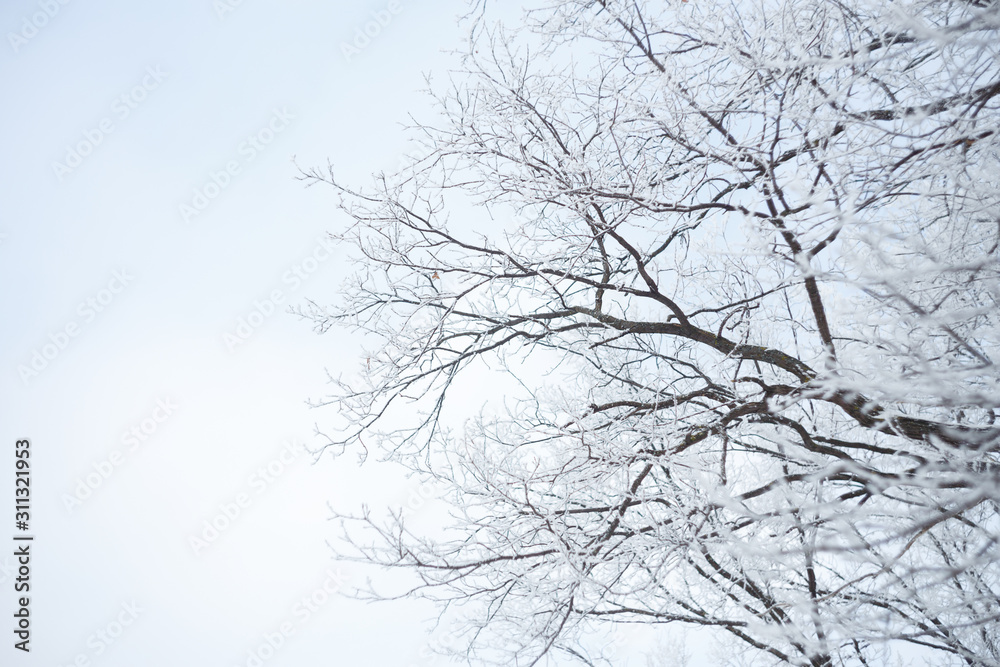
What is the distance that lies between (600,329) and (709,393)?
0.76 metres

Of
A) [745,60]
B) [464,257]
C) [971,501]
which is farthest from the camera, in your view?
[464,257]

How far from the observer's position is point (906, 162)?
2.39 meters

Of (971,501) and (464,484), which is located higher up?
(971,501)

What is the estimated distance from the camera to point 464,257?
137 inches

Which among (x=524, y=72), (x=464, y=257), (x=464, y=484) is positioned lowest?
(x=464, y=484)

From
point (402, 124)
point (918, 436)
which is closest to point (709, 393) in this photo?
point (918, 436)

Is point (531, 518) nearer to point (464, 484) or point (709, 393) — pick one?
point (464, 484)

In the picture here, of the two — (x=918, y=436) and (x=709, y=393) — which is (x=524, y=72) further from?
(x=918, y=436)

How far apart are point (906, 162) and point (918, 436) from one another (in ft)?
4.25

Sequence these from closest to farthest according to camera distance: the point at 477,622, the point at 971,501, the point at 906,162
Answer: the point at 971,501 < the point at 906,162 < the point at 477,622

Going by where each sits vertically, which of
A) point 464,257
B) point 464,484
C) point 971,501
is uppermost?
point 464,257

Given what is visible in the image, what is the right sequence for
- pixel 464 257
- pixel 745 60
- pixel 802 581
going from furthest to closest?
pixel 802 581
pixel 464 257
pixel 745 60

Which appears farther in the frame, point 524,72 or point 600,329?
point 600,329

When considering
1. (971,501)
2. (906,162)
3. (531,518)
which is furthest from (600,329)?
(971,501)
